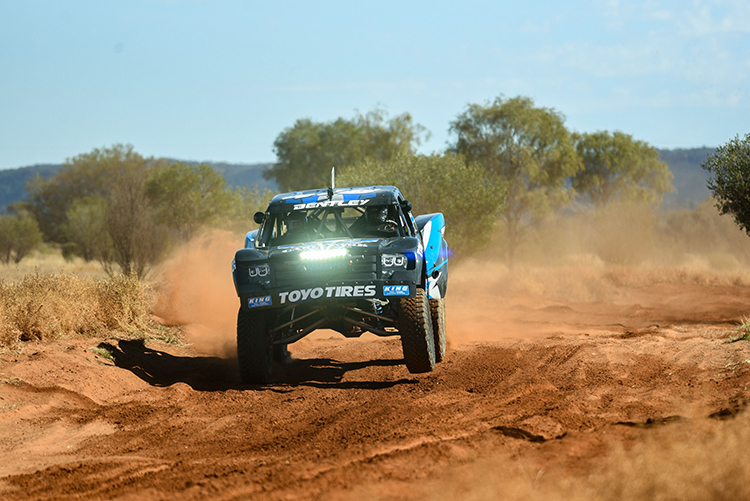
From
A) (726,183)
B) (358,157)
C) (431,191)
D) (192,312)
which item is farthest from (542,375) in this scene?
(358,157)

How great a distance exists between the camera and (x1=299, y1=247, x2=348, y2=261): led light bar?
803cm

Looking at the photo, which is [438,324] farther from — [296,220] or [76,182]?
[76,182]

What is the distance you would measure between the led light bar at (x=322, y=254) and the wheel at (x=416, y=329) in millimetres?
910

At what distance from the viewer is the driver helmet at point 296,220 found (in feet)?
31.1

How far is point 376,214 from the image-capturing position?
9398 millimetres

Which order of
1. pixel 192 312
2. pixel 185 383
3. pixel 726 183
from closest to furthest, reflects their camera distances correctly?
pixel 185 383 → pixel 192 312 → pixel 726 183

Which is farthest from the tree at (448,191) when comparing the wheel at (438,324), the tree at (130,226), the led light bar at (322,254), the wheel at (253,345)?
the led light bar at (322,254)

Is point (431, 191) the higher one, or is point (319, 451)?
point (431, 191)

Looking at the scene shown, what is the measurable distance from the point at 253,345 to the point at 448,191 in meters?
24.7

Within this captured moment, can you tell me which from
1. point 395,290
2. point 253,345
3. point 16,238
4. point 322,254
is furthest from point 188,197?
point 395,290

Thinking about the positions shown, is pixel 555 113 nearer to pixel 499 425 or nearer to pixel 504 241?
pixel 504 241

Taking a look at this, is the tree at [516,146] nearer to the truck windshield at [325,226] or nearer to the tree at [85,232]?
the tree at [85,232]

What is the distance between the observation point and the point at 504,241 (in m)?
56.6

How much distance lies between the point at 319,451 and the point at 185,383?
4.43 m
